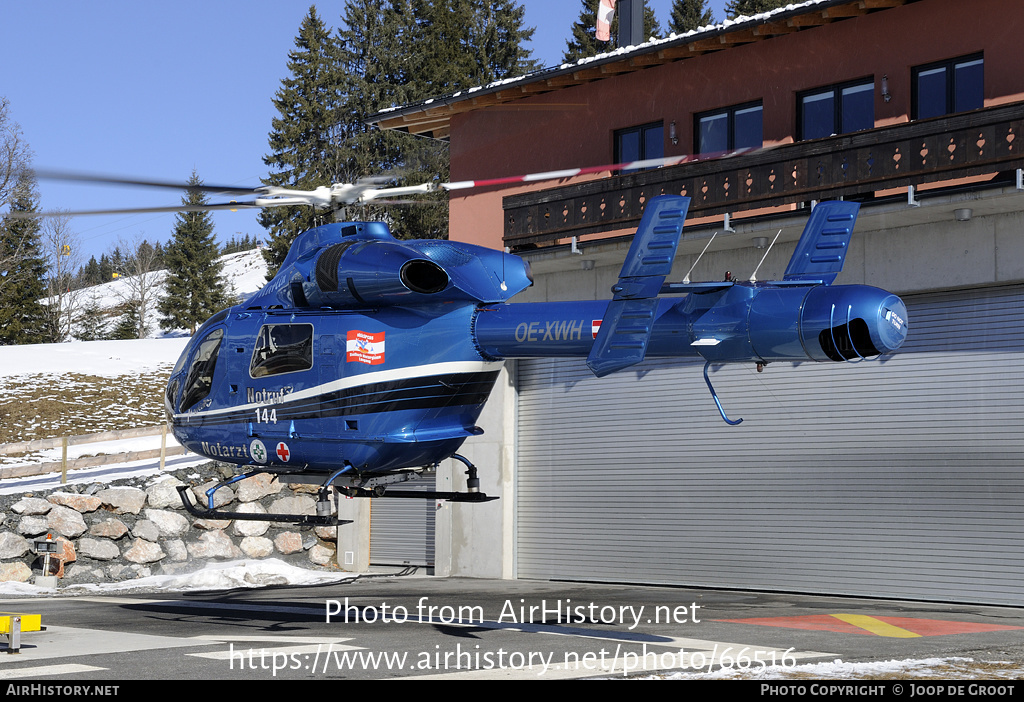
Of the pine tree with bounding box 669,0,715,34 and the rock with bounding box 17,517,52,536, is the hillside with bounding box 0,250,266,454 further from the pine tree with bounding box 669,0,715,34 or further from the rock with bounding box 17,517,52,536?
the pine tree with bounding box 669,0,715,34


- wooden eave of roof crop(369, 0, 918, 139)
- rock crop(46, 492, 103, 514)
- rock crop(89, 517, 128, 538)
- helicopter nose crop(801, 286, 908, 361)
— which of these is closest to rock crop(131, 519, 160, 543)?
rock crop(89, 517, 128, 538)

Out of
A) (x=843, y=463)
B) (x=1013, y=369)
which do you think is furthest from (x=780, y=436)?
(x=1013, y=369)

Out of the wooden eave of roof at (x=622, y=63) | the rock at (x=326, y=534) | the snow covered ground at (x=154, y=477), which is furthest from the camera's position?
the rock at (x=326, y=534)

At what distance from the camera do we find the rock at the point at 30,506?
22.9m

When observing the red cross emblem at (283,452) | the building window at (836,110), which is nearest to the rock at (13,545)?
the red cross emblem at (283,452)

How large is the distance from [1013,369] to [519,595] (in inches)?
368

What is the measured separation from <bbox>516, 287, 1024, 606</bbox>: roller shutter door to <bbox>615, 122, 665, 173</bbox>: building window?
15.1ft

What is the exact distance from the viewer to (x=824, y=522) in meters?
19.2

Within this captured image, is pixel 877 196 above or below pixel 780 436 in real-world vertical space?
above

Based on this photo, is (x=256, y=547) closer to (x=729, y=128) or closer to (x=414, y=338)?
(x=414, y=338)

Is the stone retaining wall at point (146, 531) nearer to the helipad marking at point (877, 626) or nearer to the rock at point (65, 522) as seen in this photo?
the rock at point (65, 522)

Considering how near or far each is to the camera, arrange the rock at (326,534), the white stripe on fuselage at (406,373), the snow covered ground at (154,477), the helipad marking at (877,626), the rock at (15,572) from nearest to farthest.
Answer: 1. the snow covered ground at (154,477)
2. the white stripe on fuselage at (406,373)
3. the helipad marking at (877,626)
4. the rock at (15,572)
5. the rock at (326,534)

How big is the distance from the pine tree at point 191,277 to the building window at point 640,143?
60399 millimetres
